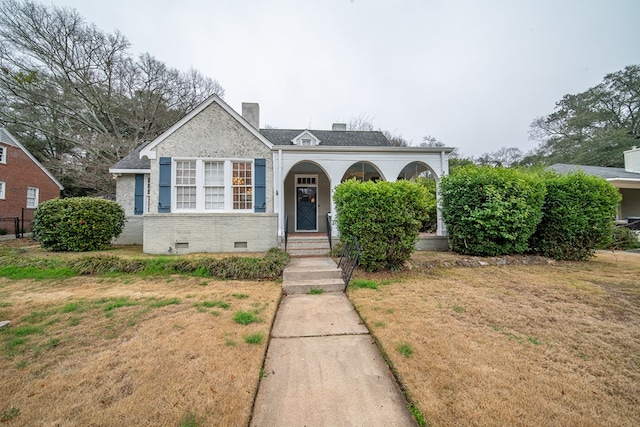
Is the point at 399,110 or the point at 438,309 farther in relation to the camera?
the point at 399,110

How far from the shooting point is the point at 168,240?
8.39 m

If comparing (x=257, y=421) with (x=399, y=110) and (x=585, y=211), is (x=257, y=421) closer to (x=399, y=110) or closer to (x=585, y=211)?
(x=585, y=211)

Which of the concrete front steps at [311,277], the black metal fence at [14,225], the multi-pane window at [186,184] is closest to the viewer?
the concrete front steps at [311,277]

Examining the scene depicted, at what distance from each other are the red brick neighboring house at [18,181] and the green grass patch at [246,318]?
21.3m

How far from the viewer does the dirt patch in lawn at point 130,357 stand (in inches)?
74.2

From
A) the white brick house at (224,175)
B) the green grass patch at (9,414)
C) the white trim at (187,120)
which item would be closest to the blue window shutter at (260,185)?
the white brick house at (224,175)

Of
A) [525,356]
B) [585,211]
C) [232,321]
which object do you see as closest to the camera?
[525,356]

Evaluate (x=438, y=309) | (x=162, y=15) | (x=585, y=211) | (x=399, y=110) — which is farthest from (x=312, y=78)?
(x=438, y=309)

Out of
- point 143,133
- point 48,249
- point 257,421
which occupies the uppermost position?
point 143,133

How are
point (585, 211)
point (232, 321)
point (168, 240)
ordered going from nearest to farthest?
1. point (232, 321)
2. point (585, 211)
3. point (168, 240)

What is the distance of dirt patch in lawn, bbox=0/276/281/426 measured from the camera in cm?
188

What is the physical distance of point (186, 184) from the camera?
8.62m

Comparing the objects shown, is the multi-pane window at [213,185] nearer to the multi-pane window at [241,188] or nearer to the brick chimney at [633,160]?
the multi-pane window at [241,188]

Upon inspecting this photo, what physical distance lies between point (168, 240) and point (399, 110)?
25209mm
